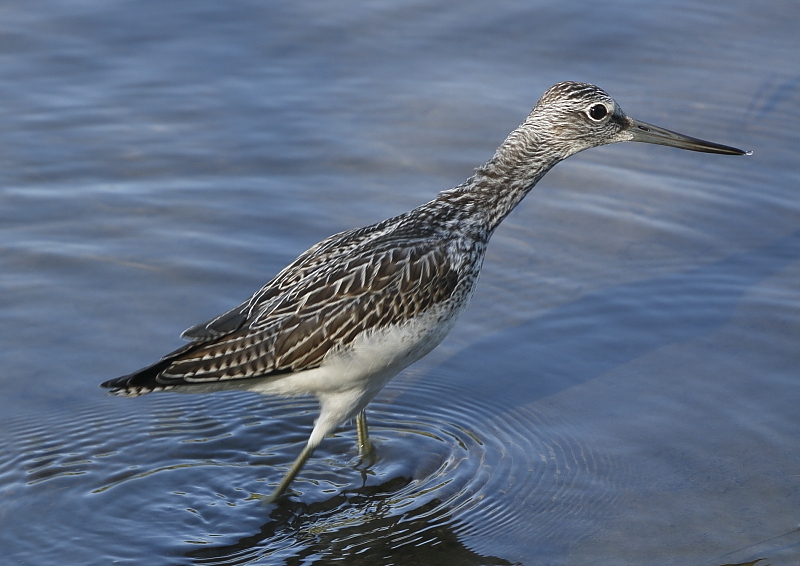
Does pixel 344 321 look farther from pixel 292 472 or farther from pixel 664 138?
pixel 664 138

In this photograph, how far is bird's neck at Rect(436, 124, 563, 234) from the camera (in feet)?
27.9

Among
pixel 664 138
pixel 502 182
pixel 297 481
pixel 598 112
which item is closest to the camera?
pixel 297 481

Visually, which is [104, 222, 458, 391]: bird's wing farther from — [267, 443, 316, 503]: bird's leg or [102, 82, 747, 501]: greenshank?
[267, 443, 316, 503]: bird's leg

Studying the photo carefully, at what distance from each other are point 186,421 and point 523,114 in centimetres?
530

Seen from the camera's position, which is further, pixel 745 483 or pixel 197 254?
pixel 197 254

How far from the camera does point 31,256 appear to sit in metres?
10.1

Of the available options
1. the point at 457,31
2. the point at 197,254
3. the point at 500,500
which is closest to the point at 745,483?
the point at 500,500

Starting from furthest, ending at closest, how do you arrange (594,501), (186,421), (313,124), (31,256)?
(313,124)
(31,256)
(186,421)
(594,501)

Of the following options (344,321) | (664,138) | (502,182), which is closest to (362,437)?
(344,321)

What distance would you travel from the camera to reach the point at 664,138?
29.8 feet

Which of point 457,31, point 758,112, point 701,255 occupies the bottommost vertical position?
point 701,255

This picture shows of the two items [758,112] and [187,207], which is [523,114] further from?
[187,207]

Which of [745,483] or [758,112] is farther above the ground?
[758,112]

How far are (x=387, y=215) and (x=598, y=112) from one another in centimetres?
260
